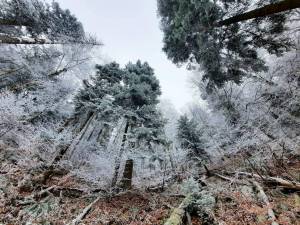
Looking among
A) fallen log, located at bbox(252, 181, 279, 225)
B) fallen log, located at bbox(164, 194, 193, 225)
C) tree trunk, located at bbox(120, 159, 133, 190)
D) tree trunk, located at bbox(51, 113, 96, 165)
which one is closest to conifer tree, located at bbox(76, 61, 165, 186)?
tree trunk, located at bbox(120, 159, 133, 190)

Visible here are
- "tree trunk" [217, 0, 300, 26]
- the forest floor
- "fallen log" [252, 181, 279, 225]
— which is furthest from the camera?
the forest floor

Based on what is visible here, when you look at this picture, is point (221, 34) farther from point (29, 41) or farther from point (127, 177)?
point (29, 41)

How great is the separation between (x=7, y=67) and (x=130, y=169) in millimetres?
13003

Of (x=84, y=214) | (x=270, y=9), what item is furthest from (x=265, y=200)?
(x=84, y=214)

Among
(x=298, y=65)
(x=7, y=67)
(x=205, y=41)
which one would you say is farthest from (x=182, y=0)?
(x=7, y=67)

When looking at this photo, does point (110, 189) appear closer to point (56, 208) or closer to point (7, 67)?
point (56, 208)

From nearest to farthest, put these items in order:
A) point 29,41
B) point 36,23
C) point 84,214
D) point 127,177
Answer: point 84,214 → point 127,177 → point 36,23 → point 29,41

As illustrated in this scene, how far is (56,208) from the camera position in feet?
31.4

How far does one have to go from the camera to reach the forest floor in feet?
24.7

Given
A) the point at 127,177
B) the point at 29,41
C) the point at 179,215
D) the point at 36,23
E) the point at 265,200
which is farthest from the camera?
the point at 29,41

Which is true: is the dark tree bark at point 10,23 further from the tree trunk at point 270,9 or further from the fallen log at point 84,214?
the tree trunk at point 270,9

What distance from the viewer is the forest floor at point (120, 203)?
297 inches

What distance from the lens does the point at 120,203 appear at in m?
11.0

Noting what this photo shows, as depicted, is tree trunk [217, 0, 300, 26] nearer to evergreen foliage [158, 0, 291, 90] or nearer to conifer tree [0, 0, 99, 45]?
evergreen foliage [158, 0, 291, 90]
